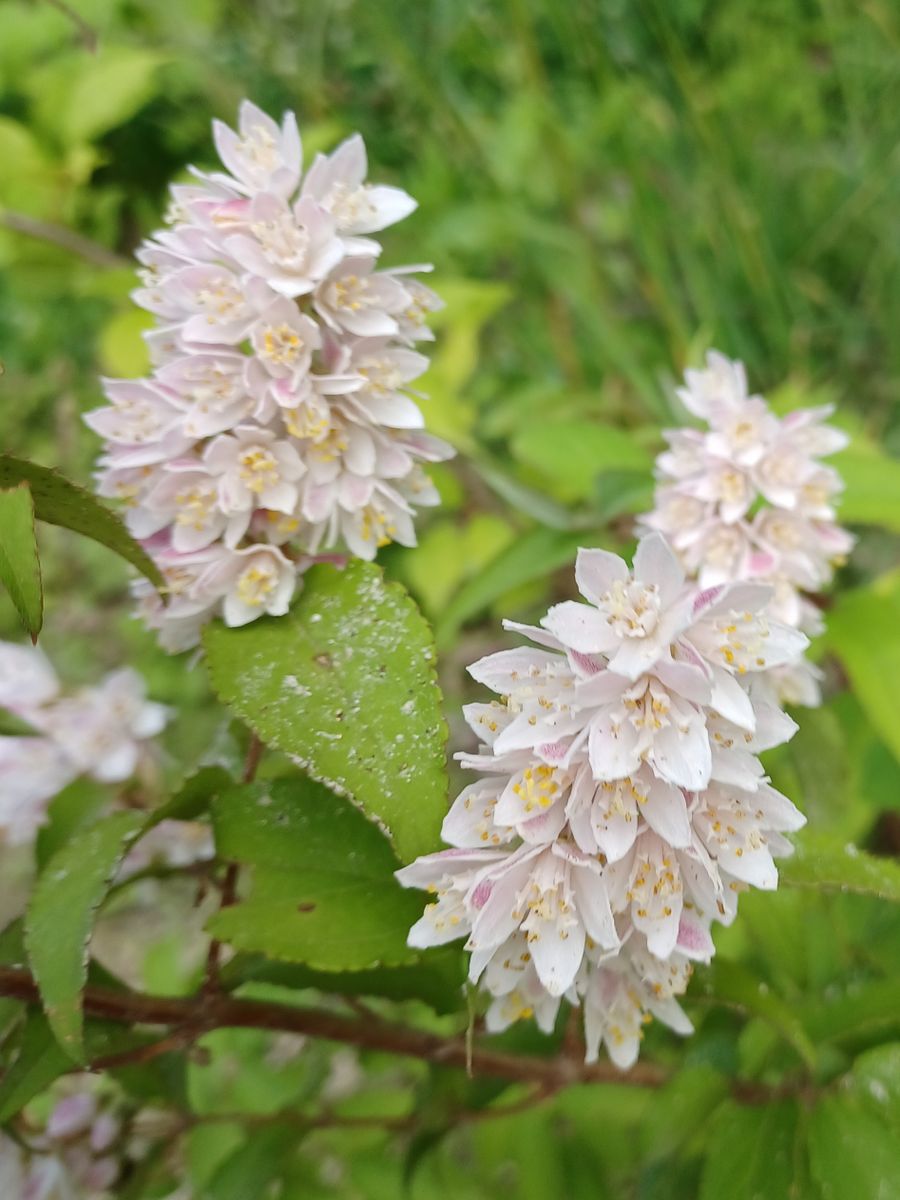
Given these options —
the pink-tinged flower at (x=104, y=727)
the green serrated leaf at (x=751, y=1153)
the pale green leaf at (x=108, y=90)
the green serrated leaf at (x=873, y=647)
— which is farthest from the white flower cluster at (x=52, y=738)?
the pale green leaf at (x=108, y=90)

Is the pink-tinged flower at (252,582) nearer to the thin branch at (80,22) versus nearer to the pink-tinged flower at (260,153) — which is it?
the pink-tinged flower at (260,153)

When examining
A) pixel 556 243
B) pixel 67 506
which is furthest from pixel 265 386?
pixel 556 243

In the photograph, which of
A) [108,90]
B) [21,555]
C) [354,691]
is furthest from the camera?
[108,90]

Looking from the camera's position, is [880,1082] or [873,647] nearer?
[880,1082]

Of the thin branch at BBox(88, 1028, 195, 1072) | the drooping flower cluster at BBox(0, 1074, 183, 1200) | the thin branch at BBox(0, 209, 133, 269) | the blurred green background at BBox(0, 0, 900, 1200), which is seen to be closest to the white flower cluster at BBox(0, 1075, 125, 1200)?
the drooping flower cluster at BBox(0, 1074, 183, 1200)

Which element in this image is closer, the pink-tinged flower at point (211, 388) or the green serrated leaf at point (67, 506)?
the green serrated leaf at point (67, 506)

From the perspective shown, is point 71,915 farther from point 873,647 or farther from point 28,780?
point 873,647
